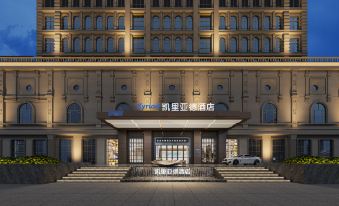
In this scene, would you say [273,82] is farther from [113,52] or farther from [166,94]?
[113,52]

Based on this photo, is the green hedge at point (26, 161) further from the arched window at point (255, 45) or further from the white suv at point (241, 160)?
the arched window at point (255, 45)

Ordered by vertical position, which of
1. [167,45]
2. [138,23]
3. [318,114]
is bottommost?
[318,114]

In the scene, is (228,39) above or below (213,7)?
below

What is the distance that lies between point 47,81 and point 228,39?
2669 centimetres

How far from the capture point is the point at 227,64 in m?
67.4

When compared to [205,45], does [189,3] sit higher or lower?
higher

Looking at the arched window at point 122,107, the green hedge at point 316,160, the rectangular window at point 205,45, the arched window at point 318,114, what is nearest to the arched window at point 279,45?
the rectangular window at point 205,45

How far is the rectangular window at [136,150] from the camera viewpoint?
Result: 63037 millimetres

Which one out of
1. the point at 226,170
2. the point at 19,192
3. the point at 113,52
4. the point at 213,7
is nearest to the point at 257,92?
the point at 213,7

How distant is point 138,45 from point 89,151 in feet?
58.3

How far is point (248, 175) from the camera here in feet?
135

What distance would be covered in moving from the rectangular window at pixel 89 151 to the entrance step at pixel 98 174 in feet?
75.8

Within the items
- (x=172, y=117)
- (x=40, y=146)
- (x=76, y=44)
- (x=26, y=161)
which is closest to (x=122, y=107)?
(x=40, y=146)

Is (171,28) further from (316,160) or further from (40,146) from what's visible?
(316,160)
